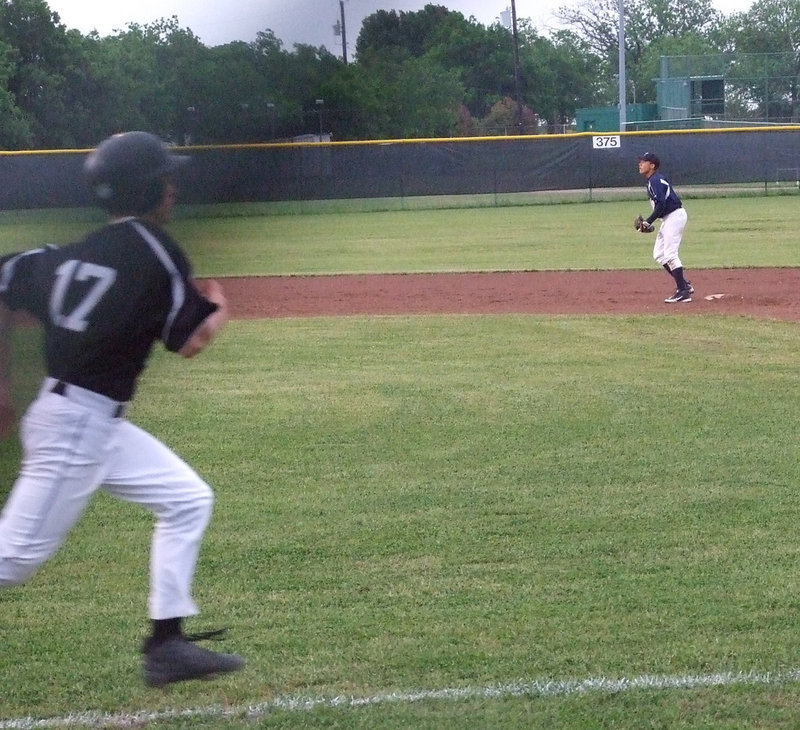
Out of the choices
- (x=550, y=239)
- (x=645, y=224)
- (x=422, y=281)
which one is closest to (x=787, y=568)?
(x=645, y=224)

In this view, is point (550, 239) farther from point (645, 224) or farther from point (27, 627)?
point (27, 627)

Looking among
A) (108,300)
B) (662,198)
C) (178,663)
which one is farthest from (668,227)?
(108,300)

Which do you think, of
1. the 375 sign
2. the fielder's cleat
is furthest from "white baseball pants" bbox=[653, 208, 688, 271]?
the 375 sign

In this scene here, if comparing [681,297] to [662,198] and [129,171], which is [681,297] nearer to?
[662,198]

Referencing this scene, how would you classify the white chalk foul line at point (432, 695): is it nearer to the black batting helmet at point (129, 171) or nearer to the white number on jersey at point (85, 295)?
the white number on jersey at point (85, 295)

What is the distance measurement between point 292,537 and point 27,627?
1591 mm

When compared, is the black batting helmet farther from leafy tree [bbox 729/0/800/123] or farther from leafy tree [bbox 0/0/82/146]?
leafy tree [bbox 729/0/800/123]

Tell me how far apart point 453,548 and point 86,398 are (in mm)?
2804

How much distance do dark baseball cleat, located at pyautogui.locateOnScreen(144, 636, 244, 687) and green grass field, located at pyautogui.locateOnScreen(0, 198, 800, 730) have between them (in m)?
0.22

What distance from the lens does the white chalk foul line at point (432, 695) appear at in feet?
13.2

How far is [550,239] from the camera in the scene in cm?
2548

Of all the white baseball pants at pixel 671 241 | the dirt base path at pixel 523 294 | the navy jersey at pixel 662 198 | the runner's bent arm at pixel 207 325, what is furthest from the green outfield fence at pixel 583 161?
the runner's bent arm at pixel 207 325

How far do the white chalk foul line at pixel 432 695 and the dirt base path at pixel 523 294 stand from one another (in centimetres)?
960

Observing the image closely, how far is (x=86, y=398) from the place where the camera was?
3.55 meters
